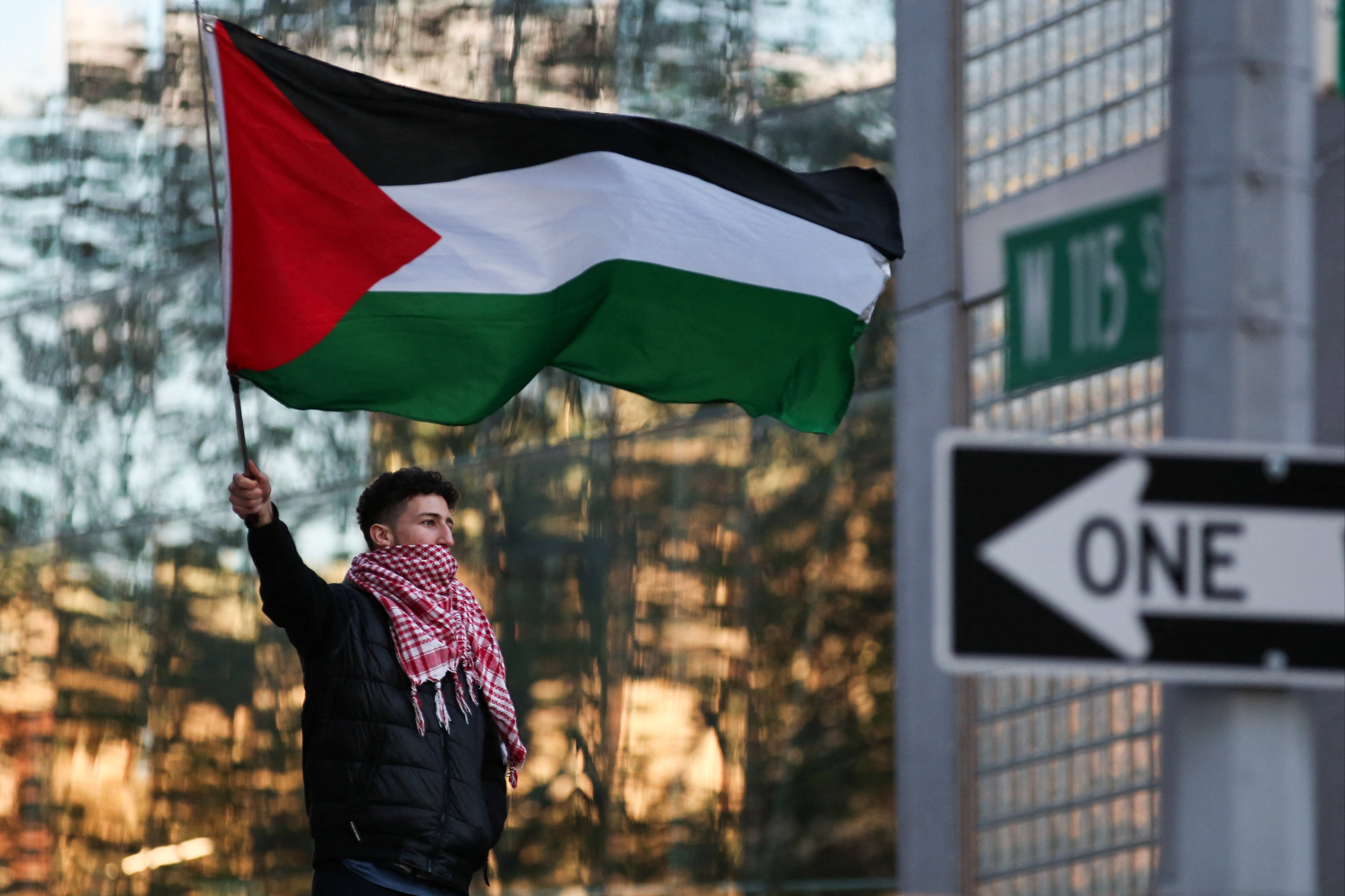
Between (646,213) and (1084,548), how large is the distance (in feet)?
11.7

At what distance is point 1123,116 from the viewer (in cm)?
698

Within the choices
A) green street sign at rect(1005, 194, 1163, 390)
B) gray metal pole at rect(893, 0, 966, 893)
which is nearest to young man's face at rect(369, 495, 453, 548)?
gray metal pole at rect(893, 0, 966, 893)

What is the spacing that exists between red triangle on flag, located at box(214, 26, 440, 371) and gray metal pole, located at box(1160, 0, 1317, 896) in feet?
10.8

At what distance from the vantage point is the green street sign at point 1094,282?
297 cm

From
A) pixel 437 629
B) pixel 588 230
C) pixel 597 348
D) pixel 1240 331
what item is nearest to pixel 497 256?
pixel 588 230

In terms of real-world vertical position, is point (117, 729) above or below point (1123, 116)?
below

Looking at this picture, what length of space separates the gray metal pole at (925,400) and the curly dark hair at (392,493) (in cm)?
241

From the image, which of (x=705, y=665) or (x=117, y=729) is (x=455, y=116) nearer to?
(x=705, y=665)

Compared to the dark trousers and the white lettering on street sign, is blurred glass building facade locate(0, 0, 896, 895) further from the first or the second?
the white lettering on street sign

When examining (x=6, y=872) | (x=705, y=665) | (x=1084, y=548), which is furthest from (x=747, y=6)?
(x=6, y=872)

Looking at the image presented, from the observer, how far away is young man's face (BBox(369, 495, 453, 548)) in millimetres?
5609

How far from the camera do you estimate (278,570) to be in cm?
512

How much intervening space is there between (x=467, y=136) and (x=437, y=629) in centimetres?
144

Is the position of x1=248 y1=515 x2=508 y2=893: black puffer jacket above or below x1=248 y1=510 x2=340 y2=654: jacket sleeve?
below
